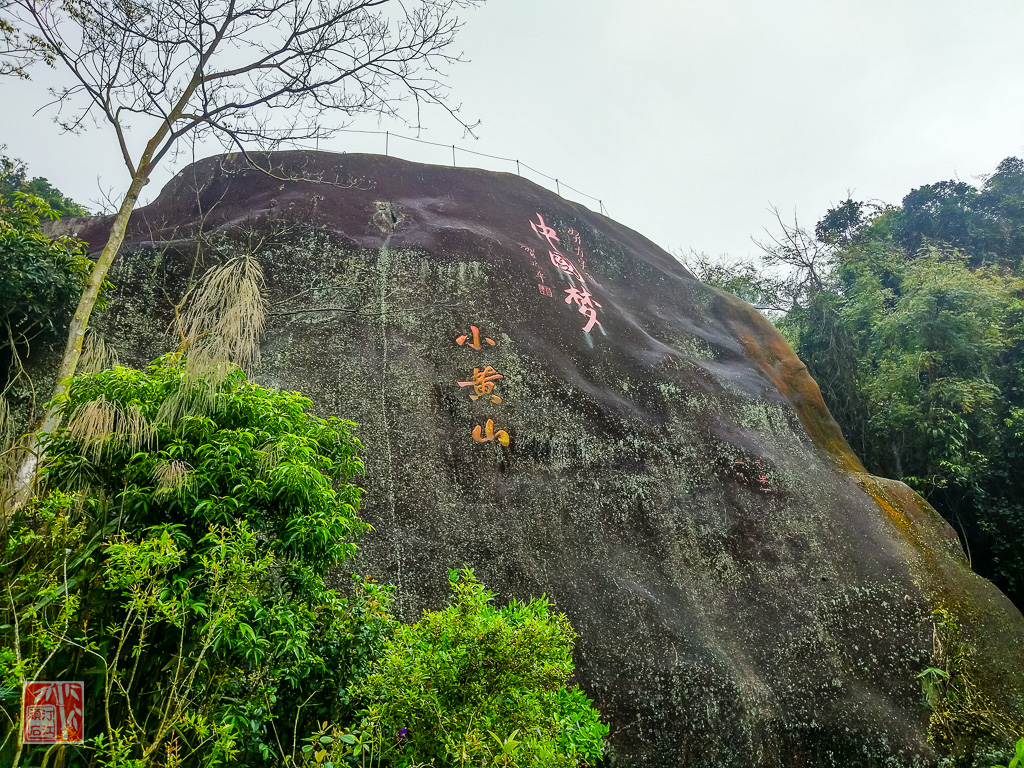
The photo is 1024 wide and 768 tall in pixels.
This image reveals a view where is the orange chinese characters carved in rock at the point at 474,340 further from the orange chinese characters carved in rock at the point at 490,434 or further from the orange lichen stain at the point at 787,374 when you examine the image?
the orange lichen stain at the point at 787,374

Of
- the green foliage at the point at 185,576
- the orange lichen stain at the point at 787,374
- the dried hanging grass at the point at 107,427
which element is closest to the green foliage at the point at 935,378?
the orange lichen stain at the point at 787,374

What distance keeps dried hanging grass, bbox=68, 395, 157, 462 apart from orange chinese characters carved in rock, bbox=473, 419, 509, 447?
3.72 meters

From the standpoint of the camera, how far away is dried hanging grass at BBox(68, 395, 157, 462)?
8.94 feet

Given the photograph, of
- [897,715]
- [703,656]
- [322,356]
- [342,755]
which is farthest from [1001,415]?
[342,755]

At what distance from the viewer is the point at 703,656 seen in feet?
→ 17.2

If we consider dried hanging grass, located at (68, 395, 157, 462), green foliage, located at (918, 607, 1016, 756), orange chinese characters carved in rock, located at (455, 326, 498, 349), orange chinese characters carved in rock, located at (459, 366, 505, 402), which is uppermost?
orange chinese characters carved in rock, located at (455, 326, 498, 349)

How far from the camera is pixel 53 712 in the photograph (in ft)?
6.98

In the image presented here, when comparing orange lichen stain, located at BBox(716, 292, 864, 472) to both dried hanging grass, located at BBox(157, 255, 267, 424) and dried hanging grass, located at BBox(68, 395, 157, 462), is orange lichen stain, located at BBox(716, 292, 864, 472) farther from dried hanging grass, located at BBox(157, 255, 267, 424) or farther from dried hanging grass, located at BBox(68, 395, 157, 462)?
dried hanging grass, located at BBox(68, 395, 157, 462)

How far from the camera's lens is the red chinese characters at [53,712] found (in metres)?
2.03

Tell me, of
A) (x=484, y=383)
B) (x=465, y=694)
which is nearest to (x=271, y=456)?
(x=465, y=694)

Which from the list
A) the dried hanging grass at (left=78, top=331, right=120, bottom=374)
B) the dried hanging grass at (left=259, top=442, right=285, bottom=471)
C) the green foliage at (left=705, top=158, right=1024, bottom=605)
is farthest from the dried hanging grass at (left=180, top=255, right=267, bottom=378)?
the green foliage at (left=705, top=158, right=1024, bottom=605)

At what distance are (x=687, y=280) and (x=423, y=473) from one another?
253 inches

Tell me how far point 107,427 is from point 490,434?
396 cm

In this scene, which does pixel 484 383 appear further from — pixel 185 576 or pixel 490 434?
pixel 185 576
